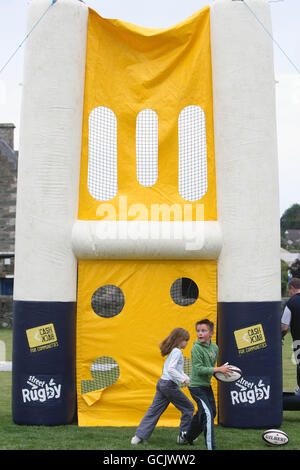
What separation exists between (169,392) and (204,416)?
0.35 m

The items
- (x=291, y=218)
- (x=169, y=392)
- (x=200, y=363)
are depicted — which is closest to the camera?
(x=200, y=363)

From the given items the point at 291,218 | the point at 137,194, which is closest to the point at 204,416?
the point at 137,194

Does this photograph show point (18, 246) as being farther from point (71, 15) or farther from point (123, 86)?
point (71, 15)

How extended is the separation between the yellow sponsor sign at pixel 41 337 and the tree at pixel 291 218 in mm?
71381

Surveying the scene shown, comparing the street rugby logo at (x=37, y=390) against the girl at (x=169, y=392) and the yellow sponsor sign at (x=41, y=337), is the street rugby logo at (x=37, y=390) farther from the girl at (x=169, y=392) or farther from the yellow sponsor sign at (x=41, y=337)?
the girl at (x=169, y=392)

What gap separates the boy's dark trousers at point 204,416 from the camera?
4.32 metres

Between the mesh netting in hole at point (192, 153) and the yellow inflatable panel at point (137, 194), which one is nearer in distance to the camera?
the yellow inflatable panel at point (137, 194)

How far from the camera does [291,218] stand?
75375 millimetres

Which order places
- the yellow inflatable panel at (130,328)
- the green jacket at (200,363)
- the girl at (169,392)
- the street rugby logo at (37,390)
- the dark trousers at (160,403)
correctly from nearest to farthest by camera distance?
the green jacket at (200,363), the girl at (169,392), the dark trousers at (160,403), the street rugby logo at (37,390), the yellow inflatable panel at (130,328)

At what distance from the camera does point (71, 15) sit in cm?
570

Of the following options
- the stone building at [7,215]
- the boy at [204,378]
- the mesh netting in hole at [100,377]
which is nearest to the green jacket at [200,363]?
the boy at [204,378]

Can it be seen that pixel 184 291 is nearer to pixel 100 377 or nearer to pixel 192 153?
pixel 100 377

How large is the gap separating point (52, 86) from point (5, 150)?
13.2 m
